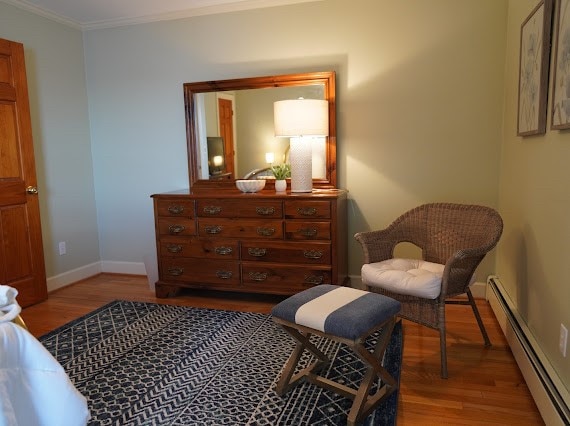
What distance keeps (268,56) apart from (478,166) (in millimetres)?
1882

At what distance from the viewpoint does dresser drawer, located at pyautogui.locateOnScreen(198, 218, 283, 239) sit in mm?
3100

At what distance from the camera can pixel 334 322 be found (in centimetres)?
170

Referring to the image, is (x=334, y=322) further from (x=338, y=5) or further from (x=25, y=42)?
(x=25, y=42)

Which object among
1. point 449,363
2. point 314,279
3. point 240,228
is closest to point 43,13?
point 240,228

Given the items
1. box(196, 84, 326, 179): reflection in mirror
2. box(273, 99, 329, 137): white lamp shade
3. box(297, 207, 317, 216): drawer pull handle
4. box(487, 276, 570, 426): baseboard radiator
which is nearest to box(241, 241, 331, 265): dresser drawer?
box(297, 207, 317, 216): drawer pull handle

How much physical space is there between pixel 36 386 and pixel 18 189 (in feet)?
Answer: 8.09

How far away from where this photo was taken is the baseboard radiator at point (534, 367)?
5.37 ft

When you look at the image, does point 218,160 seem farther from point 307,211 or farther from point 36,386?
point 36,386

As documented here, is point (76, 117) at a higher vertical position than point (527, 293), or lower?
higher

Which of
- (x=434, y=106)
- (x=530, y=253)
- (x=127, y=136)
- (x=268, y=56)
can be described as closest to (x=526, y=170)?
(x=530, y=253)

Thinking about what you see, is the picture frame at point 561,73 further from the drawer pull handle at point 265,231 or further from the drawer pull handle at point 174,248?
the drawer pull handle at point 174,248

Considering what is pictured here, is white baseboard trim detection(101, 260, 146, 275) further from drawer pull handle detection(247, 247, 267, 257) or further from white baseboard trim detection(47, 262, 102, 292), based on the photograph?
drawer pull handle detection(247, 247, 267, 257)

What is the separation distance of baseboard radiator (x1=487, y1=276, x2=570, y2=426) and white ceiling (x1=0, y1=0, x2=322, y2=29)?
8.95 feet

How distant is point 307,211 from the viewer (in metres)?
3.01
